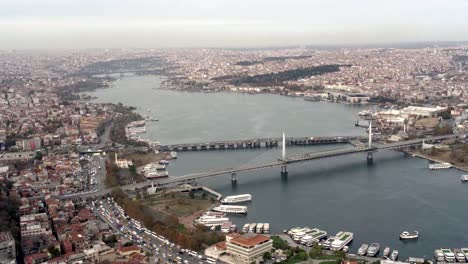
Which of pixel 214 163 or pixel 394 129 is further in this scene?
pixel 394 129

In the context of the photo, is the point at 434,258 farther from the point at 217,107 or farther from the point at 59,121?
the point at 217,107

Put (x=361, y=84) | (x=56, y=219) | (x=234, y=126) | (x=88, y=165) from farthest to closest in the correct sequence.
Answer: (x=361, y=84)
(x=234, y=126)
(x=88, y=165)
(x=56, y=219)

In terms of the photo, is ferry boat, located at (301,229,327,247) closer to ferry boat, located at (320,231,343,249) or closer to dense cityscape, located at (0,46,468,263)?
ferry boat, located at (320,231,343,249)

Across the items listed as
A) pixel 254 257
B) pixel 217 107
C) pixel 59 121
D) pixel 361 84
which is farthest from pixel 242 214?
pixel 361 84

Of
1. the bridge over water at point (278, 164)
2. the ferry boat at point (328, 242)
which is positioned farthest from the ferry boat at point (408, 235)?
the bridge over water at point (278, 164)

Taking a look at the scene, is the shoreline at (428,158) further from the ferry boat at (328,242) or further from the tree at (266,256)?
the tree at (266,256)
